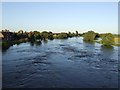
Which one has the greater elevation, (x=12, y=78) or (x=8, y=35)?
(x=8, y=35)

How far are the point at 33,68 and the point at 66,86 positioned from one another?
15.0ft

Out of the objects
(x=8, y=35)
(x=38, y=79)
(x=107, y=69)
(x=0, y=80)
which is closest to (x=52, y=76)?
(x=38, y=79)

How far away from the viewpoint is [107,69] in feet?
45.0

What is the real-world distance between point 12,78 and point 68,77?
3236 millimetres

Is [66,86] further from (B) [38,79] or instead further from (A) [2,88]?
(A) [2,88]

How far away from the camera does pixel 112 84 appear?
10.2 metres

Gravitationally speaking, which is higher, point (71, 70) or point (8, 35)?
point (8, 35)

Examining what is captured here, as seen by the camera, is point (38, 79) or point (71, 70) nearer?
point (38, 79)

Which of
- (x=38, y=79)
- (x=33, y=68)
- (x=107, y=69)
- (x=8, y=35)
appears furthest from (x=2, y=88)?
(x=8, y=35)

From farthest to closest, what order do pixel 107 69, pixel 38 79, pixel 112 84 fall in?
pixel 107 69
pixel 38 79
pixel 112 84

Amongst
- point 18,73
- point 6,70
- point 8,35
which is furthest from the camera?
point 8,35

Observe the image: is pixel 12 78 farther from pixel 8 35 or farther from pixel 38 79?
pixel 8 35

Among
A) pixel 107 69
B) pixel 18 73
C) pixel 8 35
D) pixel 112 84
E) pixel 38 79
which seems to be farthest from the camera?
pixel 8 35

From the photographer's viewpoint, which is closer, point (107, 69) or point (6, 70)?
point (6, 70)
